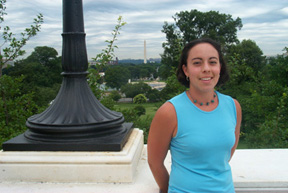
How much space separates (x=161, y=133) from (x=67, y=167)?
117 cm

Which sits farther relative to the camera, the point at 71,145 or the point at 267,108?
the point at 267,108

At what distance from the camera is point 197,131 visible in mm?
1765

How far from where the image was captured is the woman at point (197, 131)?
177 cm

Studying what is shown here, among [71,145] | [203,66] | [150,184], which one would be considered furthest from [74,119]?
[203,66]

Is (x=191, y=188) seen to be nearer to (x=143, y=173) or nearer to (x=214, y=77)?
(x=214, y=77)

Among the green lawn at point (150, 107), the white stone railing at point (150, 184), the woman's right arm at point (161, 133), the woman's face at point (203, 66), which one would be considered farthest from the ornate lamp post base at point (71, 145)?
the green lawn at point (150, 107)

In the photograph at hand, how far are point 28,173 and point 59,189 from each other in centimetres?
37

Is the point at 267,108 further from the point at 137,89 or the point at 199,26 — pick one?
the point at 137,89

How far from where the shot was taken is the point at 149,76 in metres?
84.4

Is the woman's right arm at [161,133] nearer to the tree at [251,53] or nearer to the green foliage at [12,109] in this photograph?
the green foliage at [12,109]

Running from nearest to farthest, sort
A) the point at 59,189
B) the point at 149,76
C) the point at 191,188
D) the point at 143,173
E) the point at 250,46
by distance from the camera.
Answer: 1. the point at 191,188
2. the point at 59,189
3. the point at 143,173
4. the point at 250,46
5. the point at 149,76

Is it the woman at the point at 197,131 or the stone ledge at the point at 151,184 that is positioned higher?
the woman at the point at 197,131

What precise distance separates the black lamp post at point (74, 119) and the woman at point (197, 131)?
2.95ft

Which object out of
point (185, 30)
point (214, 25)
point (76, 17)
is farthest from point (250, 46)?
point (76, 17)
